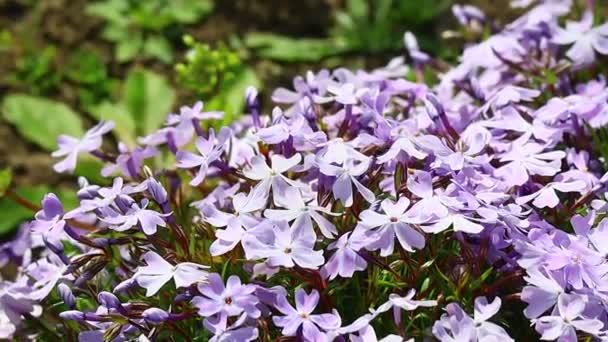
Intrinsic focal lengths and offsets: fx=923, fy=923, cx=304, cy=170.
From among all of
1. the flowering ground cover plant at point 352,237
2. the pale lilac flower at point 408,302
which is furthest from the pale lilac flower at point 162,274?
the pale lilac flower at point 408,302

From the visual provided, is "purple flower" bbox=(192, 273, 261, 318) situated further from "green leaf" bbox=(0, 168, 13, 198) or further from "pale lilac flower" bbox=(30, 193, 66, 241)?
"green leaf" bbox=(0, 168, 13, 198)

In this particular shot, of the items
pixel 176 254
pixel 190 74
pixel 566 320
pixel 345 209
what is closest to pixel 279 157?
pixel 345 209

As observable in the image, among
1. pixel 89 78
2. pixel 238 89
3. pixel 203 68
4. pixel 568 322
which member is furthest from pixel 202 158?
pixel 89 78

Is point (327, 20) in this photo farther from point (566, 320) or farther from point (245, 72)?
point (566, 320)

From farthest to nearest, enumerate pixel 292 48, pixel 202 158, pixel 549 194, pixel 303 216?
1. pixel 292 48
2. pixel 202 158
3. pixel 549 194
4. pixel 303 216

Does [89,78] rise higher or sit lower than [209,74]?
lower

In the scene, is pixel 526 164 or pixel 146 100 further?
pixel 146 100

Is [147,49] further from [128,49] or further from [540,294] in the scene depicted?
[540,294]

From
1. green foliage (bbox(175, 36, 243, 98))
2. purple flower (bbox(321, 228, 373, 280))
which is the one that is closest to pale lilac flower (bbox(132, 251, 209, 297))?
purple flower (bbox(321, 228, 373, 280))
